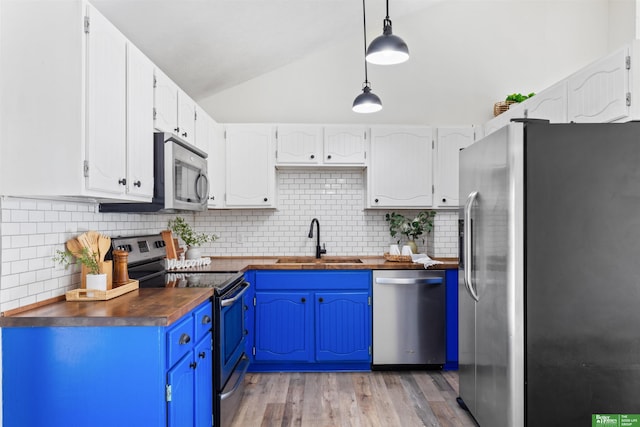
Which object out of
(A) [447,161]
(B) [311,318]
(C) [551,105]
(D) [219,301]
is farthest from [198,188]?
(C) [551,105]

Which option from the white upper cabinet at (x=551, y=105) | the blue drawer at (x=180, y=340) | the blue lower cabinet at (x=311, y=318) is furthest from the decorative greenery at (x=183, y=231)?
the white upper cabinet at (x=551, y=105)

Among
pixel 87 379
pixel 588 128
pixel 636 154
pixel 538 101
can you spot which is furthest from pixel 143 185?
pixel 538 101

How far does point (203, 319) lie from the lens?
2088mm

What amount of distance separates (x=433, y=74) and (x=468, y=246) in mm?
2373

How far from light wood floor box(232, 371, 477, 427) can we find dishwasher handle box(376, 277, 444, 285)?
0.78m

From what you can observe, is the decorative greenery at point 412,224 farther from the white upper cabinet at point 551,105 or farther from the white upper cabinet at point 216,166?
the white upper cabinet at point 216,166

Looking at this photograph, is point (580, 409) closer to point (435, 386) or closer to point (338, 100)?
point (435, 386)

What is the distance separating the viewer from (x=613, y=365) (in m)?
1.98

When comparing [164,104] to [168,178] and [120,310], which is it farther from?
[120,310]

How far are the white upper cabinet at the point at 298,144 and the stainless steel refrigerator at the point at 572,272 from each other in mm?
2039

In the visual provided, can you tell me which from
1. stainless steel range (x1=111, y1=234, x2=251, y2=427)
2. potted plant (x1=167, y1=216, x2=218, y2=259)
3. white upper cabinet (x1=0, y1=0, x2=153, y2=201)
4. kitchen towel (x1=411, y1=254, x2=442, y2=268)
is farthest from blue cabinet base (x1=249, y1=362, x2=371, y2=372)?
white upper cabinet (x1=0, y1=0, x2=153, y2=201)

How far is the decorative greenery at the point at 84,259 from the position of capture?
195cm

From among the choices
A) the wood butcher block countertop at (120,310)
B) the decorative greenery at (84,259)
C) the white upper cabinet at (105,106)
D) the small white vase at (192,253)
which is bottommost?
the wood butcher block countertop at (120,310)

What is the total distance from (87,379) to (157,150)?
124cm
